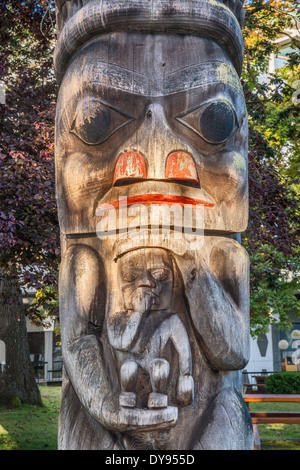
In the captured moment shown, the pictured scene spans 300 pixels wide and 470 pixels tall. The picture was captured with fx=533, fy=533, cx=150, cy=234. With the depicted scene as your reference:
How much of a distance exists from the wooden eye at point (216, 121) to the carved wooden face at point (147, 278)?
0.74 metres

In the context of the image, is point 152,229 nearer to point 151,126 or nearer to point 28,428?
point 151,126

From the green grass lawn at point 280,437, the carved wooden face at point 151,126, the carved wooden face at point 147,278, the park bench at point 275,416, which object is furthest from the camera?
the green grass lawn at point 280,437

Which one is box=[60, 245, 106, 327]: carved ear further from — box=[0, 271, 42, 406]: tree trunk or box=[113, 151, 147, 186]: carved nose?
box=[0, 271, 42, 406]: tree trunk

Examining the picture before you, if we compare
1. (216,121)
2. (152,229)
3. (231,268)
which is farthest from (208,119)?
(231,268)

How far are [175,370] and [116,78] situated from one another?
1641 mm

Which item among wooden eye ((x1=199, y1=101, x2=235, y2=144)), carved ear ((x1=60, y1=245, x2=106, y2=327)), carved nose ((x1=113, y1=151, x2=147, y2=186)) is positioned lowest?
carved ear ((x1=60, y1=245, x2=106, y2=327))

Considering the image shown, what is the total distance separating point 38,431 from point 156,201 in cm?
835

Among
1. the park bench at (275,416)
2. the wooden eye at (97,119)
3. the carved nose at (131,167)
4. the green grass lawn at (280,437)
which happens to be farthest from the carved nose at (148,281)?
the green grass lawn at (280,437)

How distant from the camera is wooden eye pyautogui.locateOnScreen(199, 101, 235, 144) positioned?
9.96 ft

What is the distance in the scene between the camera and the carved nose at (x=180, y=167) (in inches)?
114

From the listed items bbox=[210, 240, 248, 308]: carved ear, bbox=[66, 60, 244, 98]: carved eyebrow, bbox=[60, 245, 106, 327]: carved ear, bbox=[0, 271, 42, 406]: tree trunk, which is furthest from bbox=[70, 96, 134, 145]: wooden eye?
bbox=[0, 271, 42, 406]: tree trunk

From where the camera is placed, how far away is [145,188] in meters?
2.87

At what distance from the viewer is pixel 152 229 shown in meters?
2.81

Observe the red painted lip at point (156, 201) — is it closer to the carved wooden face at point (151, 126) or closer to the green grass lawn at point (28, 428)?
the carved wooden face at point (151, 126)
